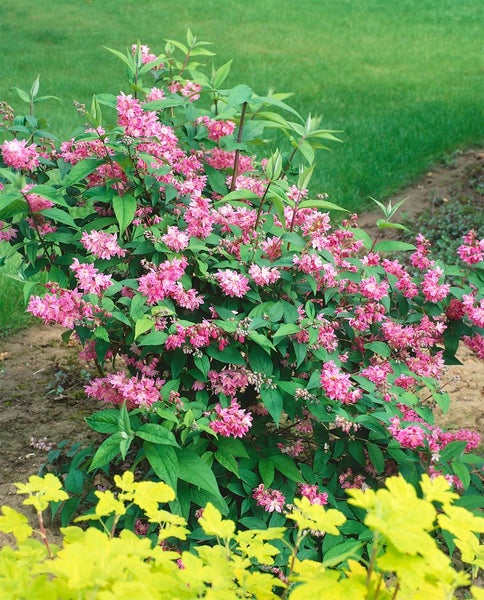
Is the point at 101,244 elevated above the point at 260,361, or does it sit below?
above

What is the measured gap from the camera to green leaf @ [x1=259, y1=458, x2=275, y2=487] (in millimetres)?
2592

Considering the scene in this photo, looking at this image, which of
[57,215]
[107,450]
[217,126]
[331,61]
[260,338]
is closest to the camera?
[107,450]

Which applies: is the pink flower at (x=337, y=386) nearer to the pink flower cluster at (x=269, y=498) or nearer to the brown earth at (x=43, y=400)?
the pink flower cluster at (x=269, y=498)

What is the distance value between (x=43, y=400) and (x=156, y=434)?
162 cm

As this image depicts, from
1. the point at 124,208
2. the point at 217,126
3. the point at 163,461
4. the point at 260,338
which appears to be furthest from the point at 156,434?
the point at 217,126

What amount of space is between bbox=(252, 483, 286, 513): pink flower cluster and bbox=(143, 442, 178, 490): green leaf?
1.25 feet

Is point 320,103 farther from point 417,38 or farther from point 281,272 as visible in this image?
point 281,272

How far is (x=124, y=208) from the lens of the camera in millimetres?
2576

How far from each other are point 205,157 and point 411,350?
1.03 m

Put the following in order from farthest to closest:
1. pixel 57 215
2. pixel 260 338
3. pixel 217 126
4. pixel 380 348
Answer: pixel 217 126 < pixel 380 348 < pixel 57 215 < pixel 260 338

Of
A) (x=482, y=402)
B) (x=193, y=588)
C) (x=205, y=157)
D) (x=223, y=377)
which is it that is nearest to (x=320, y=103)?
(x=482, y=402)

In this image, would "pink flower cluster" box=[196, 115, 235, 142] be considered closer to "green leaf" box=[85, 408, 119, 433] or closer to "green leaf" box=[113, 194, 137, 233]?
"green leaf" box=[113, 194, 137, 233]

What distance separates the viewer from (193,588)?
4.42 ft

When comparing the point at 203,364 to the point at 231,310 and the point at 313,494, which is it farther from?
the point at 313,494
